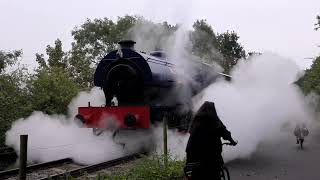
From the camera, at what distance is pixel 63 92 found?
19.3 m

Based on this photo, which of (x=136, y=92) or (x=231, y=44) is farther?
(x=231, y=44)

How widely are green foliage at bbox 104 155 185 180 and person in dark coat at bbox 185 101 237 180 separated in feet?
8.81

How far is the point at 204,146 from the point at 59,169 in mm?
5816

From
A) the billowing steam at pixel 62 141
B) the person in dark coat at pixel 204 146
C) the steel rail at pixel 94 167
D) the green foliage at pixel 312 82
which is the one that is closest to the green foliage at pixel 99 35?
the green foliage at pixel 312 82

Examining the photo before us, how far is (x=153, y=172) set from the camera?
8797mm

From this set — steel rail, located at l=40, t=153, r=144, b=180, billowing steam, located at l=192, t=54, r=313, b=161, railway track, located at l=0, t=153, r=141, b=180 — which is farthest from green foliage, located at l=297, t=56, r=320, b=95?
railway track, located at l=0, t=153, r=141, b=180

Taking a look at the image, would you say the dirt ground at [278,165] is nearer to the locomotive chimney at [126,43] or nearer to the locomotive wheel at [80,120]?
Answer: the locomotive wheel at [80,120]

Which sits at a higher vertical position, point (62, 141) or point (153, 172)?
point (62, 141)

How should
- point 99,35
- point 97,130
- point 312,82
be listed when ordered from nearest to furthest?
point 97,130 → point 312,82 → point 99,35

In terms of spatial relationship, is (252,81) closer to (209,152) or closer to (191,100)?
(191,100)

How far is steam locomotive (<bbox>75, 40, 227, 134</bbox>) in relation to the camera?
12.6 meters

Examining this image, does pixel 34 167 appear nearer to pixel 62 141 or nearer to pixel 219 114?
pixel 62 141

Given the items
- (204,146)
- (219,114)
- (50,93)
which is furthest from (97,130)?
(204,146)

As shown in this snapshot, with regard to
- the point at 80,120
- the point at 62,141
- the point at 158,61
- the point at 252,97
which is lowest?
the point at 62,141
